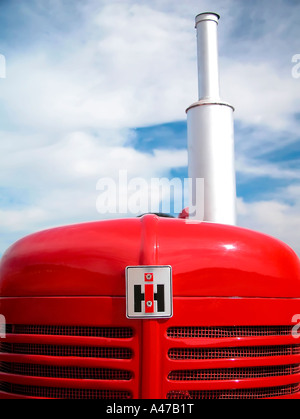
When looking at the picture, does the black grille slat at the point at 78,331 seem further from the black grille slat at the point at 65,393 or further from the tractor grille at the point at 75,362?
A: the black grille slat at the point at 65,393

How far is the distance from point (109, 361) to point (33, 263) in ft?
1.84

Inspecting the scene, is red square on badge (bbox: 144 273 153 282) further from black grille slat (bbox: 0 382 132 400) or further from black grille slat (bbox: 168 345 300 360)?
black grille slat (bbox: 0 382 132 400)

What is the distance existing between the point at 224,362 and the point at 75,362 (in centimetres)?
63

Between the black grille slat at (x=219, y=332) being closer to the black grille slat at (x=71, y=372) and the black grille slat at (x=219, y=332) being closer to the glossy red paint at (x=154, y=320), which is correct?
the glossy red paint at (x=154, y=320)

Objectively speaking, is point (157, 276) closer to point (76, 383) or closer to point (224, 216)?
point (76, 383)

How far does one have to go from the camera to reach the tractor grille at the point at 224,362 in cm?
193

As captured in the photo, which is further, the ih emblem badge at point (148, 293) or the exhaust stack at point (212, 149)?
the exhaust stack at point (212, 149)

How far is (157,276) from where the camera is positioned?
1884 millimetres

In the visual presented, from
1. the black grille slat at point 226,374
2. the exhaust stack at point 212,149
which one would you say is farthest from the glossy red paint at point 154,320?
the exhaust stack at point 212,149

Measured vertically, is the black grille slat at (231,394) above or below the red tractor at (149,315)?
below

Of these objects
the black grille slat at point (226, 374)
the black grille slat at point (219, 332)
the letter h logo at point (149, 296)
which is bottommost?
the black grille slat at point (226, 374)

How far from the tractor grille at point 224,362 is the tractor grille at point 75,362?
0.61ft

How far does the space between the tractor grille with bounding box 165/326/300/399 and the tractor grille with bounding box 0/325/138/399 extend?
0.19 m

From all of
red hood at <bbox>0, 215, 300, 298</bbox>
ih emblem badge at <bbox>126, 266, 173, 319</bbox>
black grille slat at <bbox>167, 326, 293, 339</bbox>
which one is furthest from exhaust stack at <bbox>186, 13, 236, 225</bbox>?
ih emblem badge at <bbox>126, 266, 173, 319</bbox>
